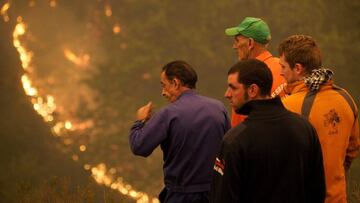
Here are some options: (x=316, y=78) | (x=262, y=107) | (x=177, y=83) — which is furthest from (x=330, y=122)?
(x=177, y=83)

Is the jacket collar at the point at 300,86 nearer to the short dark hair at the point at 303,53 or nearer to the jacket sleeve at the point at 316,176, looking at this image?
the short dark hair at the point at 303,53

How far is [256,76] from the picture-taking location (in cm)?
182

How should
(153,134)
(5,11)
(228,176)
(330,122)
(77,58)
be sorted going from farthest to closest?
(77,58), (5,11), (153,134), (330,122), (228,176)

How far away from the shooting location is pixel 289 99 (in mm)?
2172

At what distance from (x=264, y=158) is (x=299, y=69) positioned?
0.58 metres

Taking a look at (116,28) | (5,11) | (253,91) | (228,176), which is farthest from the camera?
(116,28)

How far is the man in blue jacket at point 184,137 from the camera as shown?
2486mm

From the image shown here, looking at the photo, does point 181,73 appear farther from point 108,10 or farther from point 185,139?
point 108,10

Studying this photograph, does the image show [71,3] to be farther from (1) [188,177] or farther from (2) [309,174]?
(2) [309,174]

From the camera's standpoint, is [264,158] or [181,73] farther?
[181,73]

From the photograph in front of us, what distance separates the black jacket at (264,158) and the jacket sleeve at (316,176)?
0.03m

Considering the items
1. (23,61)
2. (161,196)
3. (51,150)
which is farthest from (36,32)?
(161,196)

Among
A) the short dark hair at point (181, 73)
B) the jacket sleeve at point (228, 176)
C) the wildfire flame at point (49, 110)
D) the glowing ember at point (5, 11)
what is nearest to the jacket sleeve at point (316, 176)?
the jacket sleeve at point (228, 176)

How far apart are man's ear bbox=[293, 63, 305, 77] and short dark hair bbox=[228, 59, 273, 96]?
374 mm
